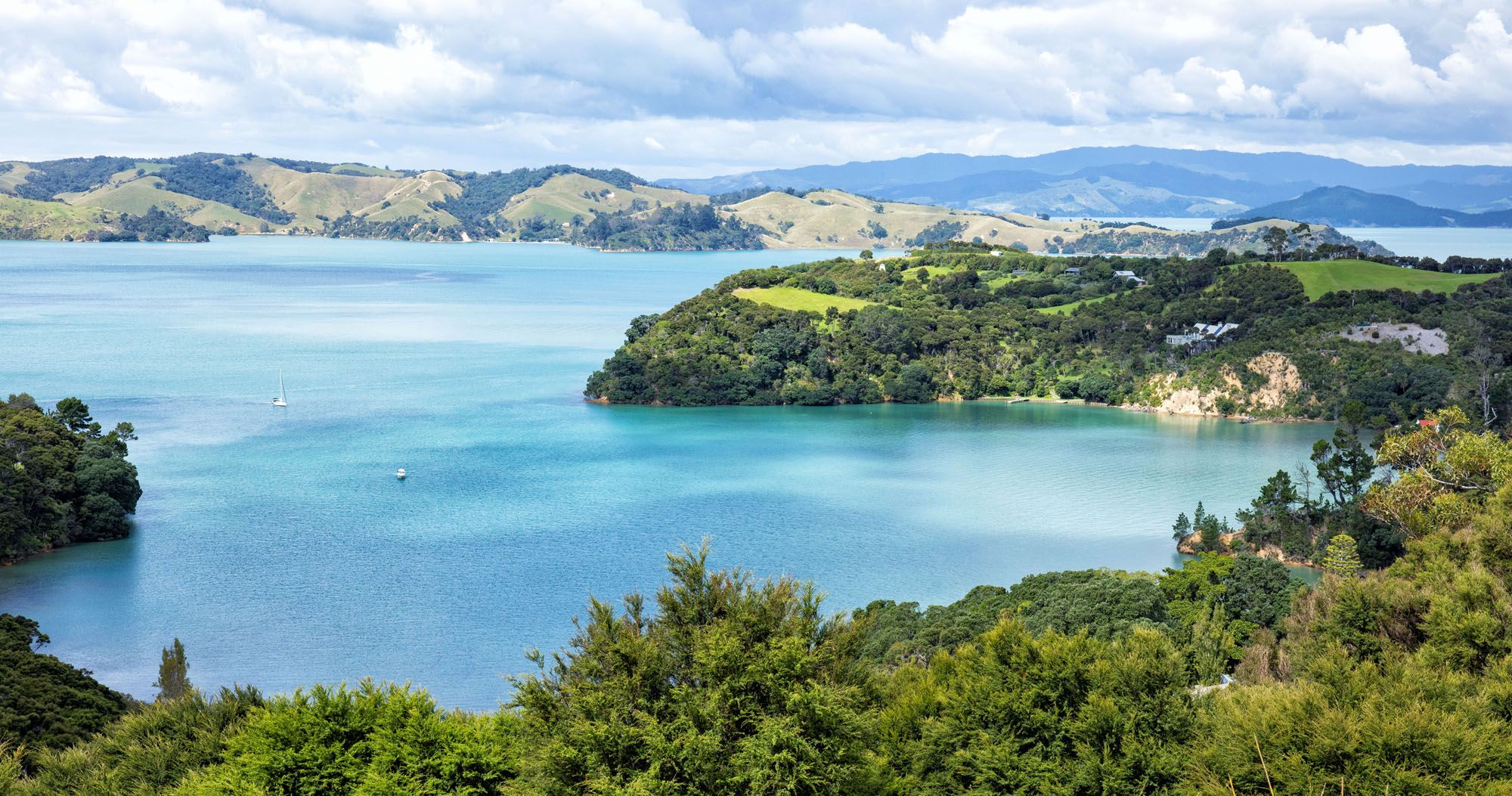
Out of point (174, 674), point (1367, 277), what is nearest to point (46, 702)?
point (174, 674)

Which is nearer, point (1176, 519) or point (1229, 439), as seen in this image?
point (1176, 519)

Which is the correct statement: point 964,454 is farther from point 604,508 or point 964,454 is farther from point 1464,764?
point 1464,764

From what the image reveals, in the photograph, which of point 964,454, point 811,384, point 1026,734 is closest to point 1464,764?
point 1026,734

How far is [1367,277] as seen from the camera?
9456cm

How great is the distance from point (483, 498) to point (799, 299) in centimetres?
5030

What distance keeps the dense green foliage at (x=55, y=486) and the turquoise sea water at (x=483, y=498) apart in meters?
1.26

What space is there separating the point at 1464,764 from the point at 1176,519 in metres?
38.0

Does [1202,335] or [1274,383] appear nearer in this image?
[1274,383]

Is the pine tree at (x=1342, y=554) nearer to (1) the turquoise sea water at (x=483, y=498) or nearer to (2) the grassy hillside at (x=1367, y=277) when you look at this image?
(1) the turquoise sea water at (x=483, y=498)

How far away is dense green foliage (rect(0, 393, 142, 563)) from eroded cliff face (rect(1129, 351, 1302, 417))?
2530 inches

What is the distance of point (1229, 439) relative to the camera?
7000 centimetres

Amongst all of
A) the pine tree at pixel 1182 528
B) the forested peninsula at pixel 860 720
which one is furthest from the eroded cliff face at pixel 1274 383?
the forested peninsula at pixel 860 720

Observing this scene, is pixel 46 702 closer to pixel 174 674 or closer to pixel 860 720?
pixel 174 674

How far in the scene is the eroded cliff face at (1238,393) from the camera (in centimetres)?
7812
